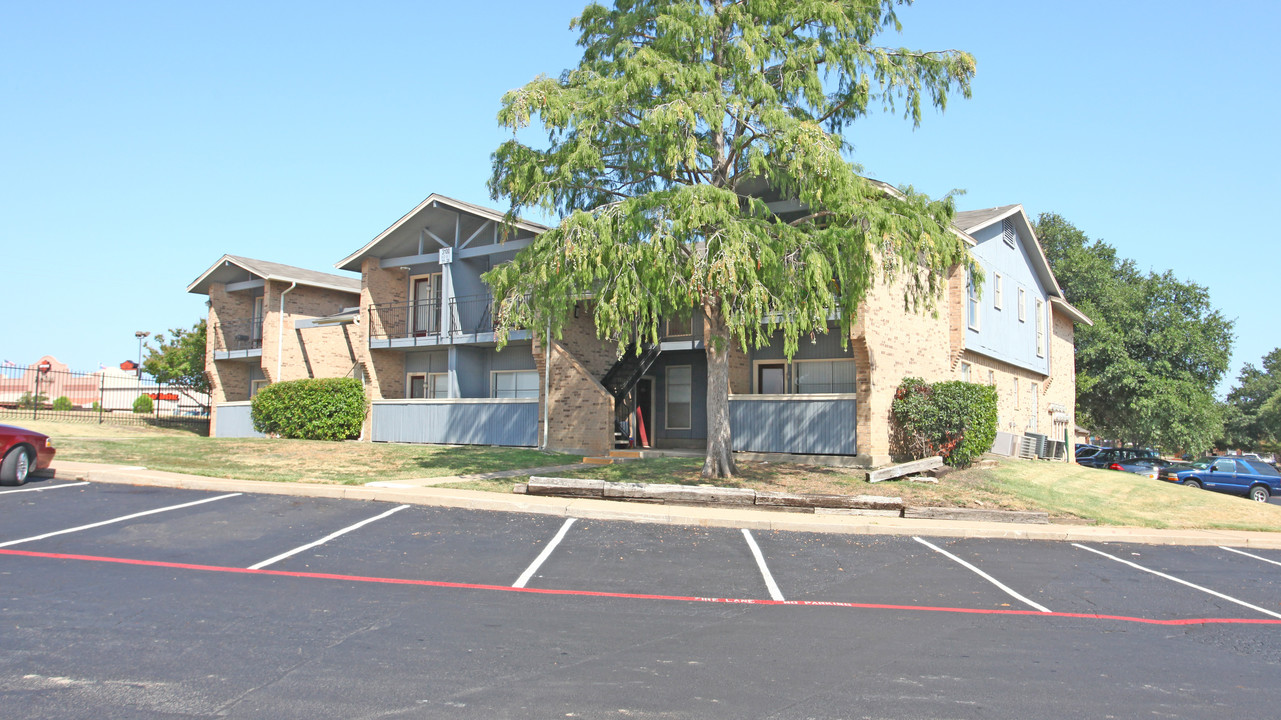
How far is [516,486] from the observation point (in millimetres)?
14797

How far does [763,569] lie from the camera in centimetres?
970

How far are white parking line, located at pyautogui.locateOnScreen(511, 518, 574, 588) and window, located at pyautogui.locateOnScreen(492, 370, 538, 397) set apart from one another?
1339 cm

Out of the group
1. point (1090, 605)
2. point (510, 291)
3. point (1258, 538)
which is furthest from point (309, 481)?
point (1258, 538)

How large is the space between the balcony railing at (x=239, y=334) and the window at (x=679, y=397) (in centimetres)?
1732

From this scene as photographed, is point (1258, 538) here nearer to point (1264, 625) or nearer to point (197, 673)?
point (1264, 625)

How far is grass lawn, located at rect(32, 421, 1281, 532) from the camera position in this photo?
15.7 m

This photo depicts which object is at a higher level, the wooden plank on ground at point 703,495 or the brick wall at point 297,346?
the brick wall at point 297,346

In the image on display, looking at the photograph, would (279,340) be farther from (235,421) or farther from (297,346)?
(235,421)

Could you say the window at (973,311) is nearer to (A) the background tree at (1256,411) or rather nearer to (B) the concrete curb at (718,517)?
(B) the concrete curb at (718,517)

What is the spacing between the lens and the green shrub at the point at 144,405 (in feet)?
138

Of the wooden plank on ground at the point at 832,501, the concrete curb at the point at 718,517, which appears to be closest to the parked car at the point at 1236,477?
the concrete curb at the point at 718,517

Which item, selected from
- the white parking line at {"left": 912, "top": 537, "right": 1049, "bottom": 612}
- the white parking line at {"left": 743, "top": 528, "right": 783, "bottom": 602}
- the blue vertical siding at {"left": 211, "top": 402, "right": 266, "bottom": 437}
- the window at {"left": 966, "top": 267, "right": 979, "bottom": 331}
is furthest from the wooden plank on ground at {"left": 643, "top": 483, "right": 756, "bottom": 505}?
the blue vertical siding at {"left": 211, "top": 402, "right": 266, "bottom": 437}

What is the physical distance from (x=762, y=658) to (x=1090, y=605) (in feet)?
14.7

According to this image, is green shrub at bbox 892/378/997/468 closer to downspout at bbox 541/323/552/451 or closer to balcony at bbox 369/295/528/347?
downspout at bbox 541/323/552/451
